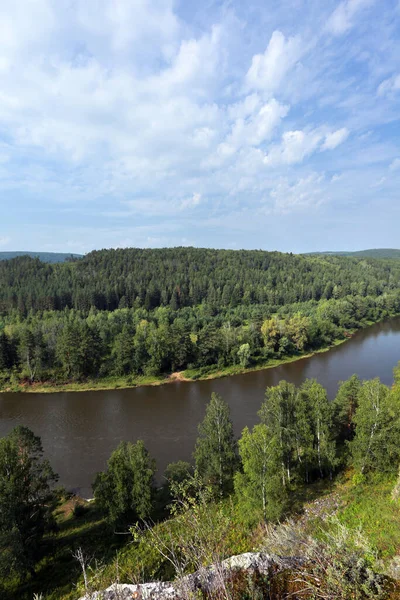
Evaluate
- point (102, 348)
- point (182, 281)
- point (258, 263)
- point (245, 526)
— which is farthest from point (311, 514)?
point (258, 263)

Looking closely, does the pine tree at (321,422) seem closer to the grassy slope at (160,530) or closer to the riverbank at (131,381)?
the grassy slope at (160,530)

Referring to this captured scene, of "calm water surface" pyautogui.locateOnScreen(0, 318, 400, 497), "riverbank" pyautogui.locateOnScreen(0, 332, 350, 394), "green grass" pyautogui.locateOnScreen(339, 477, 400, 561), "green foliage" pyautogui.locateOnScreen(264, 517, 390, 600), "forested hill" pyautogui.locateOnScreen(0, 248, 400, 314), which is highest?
"forested hill" pyautogui.locateOnScreen(0, 248, 400, 314)

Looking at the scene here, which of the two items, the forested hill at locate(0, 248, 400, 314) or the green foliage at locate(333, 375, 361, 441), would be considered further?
the forested hill at locate(0, 248, 400, 314)

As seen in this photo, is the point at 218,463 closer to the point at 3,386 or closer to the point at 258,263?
the point at 3,386

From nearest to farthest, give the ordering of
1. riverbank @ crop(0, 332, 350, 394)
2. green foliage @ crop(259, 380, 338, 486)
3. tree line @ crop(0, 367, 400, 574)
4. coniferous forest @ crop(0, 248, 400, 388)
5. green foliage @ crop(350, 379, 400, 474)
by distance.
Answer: tree line @ crop(0, 367, 400, 574) → green foliage @ crop(350, 379, 400, 474) → green foliage @ crop(259, 380, 338, 486) → riverbank @ crop(0, 332, 350, 394) → coniferous forest @ crop(0, 248, 400, 388)

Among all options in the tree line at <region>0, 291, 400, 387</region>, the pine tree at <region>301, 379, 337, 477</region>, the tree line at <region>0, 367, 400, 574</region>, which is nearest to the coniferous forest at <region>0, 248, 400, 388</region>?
the tree line at <region>0, 291, 400, 387</region>

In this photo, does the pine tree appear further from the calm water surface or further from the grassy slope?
the calm water surface

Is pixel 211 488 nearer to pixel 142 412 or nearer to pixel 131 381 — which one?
pixel 142 412
